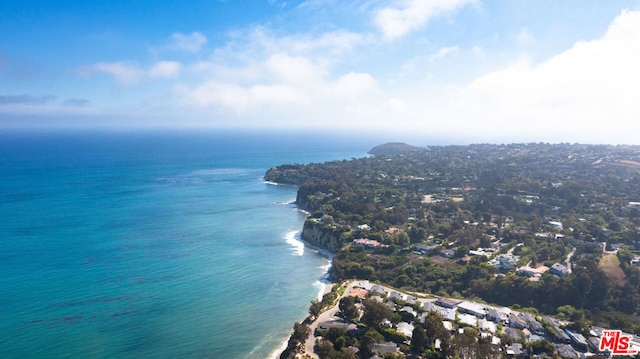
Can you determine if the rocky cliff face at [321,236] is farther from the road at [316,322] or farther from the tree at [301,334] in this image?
the tree at [301,334]

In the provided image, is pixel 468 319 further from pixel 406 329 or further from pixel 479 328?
pixel 406 329

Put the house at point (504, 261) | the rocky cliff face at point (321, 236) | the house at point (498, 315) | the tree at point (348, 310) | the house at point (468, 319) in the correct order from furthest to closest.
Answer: the rocky cliff face at point (321, 236)
the house at point (504, 261)
the tree at point (348, 310)
the house at point (498, 315)
the house at point (468, 319)

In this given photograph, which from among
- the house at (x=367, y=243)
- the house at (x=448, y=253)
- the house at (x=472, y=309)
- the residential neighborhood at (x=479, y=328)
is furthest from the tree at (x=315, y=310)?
the house at (x=448, y=253)

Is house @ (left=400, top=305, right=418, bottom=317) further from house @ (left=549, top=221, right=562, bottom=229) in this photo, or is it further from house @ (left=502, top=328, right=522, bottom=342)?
house @ (left=549, top=221, right=562, bottom=229)

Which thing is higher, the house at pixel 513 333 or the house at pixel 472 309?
the house at pixel 513 333

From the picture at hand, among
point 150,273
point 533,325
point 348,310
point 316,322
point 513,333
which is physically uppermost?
point 348,310

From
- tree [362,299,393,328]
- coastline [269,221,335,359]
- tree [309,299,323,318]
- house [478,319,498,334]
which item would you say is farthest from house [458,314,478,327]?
coastline [269,221,335,359]

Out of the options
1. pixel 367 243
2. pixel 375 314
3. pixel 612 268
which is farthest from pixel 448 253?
pixel 375 314
